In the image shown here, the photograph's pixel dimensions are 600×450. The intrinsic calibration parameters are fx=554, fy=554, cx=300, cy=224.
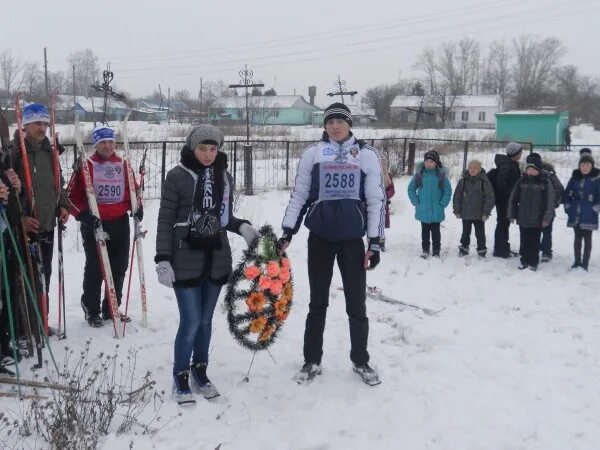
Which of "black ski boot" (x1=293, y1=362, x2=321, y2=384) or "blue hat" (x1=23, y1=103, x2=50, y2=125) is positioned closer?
"black ski boot" (x1=293, y1=362, x2=321, y2=384)

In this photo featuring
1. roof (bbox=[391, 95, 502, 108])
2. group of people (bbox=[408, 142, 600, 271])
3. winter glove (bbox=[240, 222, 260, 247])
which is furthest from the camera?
roof (bbox=[391, 95, 502, 108])

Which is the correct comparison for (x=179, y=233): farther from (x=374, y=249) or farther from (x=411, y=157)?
(x=411, y=157)

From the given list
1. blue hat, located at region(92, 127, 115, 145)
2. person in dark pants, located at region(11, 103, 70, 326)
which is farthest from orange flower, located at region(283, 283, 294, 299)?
blue hat, located at region(92, 127, 115, 145)

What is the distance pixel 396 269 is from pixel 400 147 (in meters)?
10.3

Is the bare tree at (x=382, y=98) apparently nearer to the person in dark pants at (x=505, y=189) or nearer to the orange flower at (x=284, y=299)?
the person in dark pants at (x=505, y=189)

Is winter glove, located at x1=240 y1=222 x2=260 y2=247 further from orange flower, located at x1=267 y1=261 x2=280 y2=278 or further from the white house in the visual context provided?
the white house

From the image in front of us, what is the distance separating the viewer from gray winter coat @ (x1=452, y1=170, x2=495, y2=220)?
811 centimetres

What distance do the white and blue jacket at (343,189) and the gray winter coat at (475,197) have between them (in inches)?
181

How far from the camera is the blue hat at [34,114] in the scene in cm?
428

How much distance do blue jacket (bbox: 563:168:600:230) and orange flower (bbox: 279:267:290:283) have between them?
5.04 metres

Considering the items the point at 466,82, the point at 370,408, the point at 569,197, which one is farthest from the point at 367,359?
the point at 466,82

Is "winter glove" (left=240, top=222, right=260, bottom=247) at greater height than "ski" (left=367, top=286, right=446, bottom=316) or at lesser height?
greater

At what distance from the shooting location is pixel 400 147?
17.4 metres

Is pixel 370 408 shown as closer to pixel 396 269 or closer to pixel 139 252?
pixel 139 252
